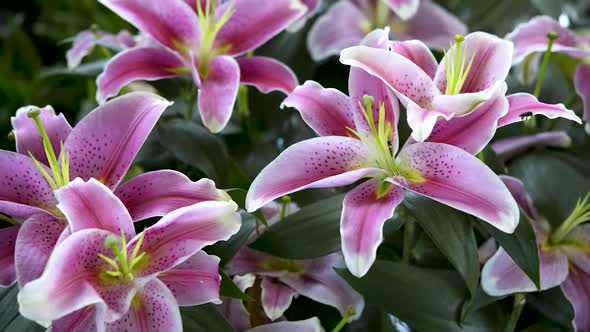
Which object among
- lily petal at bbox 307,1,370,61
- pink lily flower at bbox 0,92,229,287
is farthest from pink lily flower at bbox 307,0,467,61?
pink lily flower at bbox 0,92,229,287

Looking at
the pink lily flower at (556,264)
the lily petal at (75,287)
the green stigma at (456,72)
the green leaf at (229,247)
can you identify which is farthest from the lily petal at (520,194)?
the lily petal at (75,287)

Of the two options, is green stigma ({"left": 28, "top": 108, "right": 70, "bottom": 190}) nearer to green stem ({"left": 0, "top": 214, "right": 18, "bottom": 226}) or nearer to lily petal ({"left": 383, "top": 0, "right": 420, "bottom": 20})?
green stem ({"left": 0, "top": 214, "right": 18, "bottom": 226})

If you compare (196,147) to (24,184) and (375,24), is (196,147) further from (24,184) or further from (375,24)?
(375,24)

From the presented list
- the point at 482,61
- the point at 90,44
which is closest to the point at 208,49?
the point at 90,44

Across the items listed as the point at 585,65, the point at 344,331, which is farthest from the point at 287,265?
the point at 585,65

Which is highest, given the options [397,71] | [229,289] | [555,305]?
[397,71]

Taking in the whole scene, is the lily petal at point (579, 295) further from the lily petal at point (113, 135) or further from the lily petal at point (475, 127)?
the lily petal at point (113, 135)

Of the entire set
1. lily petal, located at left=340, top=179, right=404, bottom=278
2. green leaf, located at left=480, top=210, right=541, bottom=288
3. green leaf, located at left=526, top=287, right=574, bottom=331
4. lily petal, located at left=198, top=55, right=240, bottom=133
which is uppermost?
lily petal, located at left=198, top=55, right=240, bottom=133
